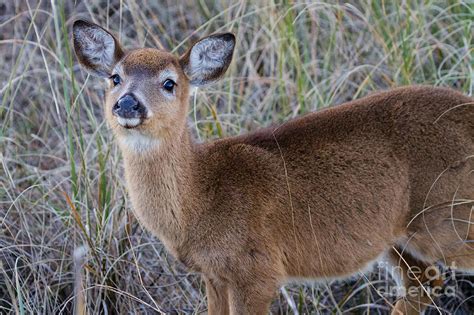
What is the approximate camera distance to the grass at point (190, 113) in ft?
20.1

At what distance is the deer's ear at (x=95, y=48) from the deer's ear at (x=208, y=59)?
0.43 m

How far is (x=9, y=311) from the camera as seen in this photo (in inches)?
235

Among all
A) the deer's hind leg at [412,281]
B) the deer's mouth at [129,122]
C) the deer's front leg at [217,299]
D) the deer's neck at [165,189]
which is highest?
the deer's mouth at [129,122]

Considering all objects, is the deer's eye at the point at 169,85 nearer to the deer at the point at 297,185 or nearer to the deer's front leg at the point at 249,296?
the deer at the point at 297,185

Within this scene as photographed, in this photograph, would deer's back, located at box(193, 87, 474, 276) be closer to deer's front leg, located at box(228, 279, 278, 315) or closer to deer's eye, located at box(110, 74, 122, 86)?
deer's front leg, located at box(228, 279, 278, 315)

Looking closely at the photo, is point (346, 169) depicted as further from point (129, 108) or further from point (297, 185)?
point (129, 108)

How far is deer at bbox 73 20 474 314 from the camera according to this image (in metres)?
5.32

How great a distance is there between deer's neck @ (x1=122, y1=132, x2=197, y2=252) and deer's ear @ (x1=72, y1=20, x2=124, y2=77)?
654 millimetres

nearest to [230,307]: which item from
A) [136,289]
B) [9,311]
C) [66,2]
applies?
[136,289]

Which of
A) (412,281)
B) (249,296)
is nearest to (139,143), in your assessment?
(249,296)

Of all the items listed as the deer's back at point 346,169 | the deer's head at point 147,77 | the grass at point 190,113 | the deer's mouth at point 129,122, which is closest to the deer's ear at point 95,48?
the deer's head at point 147,77

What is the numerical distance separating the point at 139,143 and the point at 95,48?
793 millimetres

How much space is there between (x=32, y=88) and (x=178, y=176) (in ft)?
10.6

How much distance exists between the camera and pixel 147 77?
539cm
